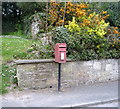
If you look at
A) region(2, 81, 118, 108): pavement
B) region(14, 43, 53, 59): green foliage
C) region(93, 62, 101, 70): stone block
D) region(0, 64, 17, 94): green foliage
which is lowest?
region(2, 81, 118, 108): pavement

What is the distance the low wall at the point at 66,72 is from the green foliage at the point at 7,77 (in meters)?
0.43

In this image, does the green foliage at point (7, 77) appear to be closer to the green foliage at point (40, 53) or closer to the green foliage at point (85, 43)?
the green foliage at point (40, 53)

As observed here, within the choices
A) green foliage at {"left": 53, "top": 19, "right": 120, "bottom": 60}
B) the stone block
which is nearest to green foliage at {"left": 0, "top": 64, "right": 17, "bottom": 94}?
green foliage at {"left": 53, "top": 19, "right": 120, "bottom": 60}

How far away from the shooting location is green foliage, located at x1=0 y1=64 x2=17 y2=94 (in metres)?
5.95

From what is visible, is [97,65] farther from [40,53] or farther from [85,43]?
[40,53]

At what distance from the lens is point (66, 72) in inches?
265

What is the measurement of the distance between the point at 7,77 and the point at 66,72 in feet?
7.22

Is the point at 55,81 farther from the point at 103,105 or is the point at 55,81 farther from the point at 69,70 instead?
the point at 103,105

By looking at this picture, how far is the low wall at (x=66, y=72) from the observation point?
612 centimetres

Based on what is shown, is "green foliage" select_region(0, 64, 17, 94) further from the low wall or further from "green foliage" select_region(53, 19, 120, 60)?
"green foliage" select_region(53, 19, 120, 60)

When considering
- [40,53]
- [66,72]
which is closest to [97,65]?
[66,72]

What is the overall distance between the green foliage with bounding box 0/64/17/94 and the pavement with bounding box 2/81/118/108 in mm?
390

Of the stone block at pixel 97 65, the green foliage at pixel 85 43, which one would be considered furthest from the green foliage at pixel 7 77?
the stone block at pixel 97 65

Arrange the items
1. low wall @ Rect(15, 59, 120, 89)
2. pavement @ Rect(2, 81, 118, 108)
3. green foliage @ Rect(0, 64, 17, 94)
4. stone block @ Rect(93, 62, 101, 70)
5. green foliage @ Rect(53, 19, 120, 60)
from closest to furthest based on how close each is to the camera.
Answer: pavement @ Rect(2, 81, 118, 108), green foliage @ Rect(0, 64, 17, 94), low wall @ Rect(15, 59, 120, 89), green foliage @ Rect(53, 19, 120, 60), stone block @ Rect(93, 62, 101, 70)
